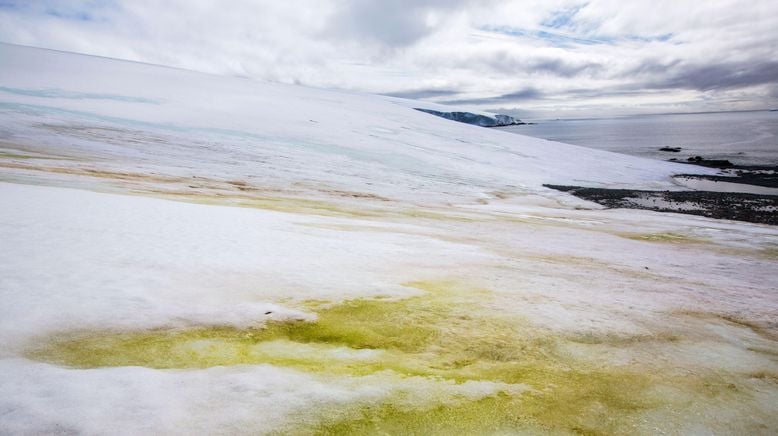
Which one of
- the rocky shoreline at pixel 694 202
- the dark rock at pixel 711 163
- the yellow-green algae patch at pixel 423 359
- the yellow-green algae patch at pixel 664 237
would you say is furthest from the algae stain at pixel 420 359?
the dark rock at pixel 711 163

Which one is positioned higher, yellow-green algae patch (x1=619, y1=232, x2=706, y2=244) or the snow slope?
the snow slope

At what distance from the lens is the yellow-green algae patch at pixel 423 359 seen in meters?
4.64

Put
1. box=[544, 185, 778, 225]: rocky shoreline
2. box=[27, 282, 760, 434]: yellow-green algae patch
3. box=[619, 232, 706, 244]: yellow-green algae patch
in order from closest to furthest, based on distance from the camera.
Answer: box=[27, 282, 760, 434]: yellow-green algae patch, box=[619, 232, 706, 244]: yellow-green algae patch, box=[544, 185, 778, 225]: rocky shoreline

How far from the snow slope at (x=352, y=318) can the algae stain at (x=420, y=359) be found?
33 mm

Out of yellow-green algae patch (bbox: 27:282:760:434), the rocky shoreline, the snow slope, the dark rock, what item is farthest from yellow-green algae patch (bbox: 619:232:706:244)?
the dark rock

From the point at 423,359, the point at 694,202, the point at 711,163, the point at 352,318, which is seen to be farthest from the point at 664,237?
the point at 711,163

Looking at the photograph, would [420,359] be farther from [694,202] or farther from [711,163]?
[711,163]

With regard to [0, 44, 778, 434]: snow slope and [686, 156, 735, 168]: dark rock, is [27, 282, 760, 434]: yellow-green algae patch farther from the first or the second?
[686, 156, 735, 168]: dark rock

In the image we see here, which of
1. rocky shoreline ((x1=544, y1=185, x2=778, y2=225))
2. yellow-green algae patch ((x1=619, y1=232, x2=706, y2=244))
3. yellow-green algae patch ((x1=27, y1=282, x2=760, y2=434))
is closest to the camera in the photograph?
yellow-green algae patch ((x1=27, y1=282, x2=760, y2=434))

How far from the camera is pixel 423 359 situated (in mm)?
5883

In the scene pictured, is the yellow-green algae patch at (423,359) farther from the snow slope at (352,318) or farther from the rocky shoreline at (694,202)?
the rocky shoreline at (694,202)

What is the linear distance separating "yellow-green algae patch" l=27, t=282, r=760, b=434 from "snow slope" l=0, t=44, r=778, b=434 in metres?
0.03

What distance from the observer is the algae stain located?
183 inches

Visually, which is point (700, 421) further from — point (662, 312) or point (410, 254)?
point (410, 254)
